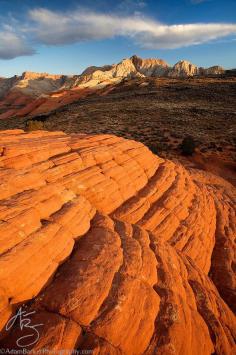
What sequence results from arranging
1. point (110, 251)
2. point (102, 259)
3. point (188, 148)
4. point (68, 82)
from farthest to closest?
point (68, 82) < point (188, 148) < point (110, 251) < point (102, 259)

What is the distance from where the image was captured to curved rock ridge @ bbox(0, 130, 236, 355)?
215 inches

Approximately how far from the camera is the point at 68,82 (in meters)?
129

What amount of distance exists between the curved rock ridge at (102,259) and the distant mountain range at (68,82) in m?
66.6

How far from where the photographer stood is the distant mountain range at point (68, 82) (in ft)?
269

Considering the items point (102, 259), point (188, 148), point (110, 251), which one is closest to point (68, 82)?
point (188, 148)

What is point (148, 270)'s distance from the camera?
7.28 metres

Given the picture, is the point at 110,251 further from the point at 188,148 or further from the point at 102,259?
the point at 188,148

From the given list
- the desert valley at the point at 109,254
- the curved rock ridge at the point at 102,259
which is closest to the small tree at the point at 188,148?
the desert valley at the point at 109,254

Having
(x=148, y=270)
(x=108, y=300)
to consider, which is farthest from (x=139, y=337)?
(x=148, y=270)

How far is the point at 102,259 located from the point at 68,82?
132m

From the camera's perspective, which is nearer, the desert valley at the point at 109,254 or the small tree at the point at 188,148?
the desert valley at the point at 109,254

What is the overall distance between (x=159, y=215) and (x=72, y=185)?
12.5ft

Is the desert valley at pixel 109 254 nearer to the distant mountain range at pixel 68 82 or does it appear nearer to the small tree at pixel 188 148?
the small tree at pixel 188 148

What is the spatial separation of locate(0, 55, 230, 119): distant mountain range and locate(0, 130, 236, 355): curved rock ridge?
2620 inches
